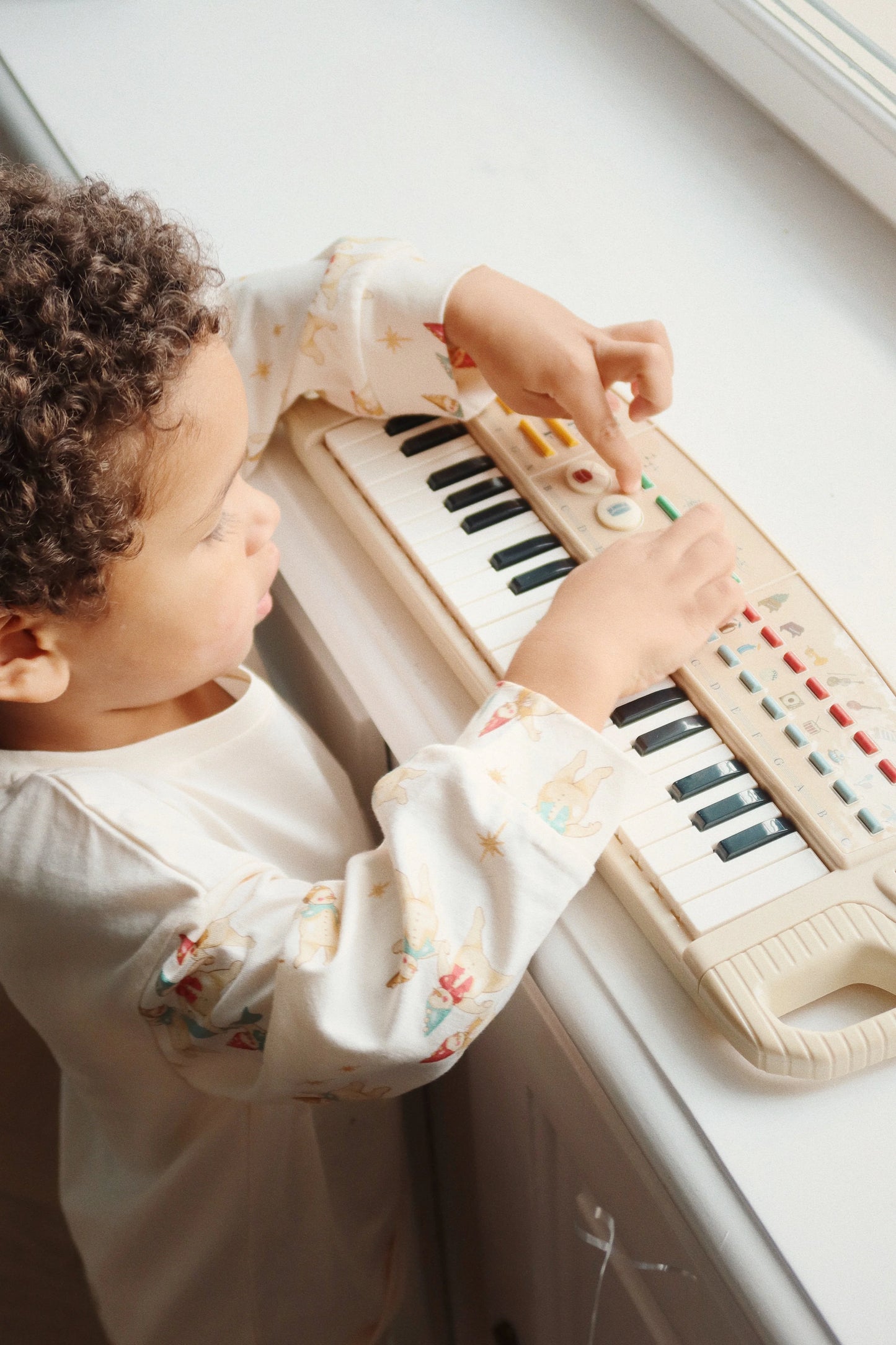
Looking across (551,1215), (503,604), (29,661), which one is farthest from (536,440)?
(551,1215)

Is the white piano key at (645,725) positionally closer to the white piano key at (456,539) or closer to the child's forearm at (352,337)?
the white piano key at (456,539)

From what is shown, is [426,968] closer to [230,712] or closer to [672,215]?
[230,712]

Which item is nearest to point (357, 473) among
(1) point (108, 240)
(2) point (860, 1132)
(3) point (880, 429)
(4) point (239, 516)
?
(4) point (239, 516)

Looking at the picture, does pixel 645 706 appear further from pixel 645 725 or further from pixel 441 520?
pixel 441 520

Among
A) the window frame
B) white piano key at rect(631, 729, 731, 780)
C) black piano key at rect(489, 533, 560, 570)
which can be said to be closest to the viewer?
white piano key at rect(631, 729, 731, 780)

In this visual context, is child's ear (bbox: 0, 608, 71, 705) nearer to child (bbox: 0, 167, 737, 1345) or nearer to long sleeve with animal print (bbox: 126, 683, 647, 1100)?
child (bbox: 0, 167, 737, 1345)

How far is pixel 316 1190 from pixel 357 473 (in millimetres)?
512

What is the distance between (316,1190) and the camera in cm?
82

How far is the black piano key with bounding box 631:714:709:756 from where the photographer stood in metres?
0.57

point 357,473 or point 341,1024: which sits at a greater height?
point 357,473

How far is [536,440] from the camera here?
2.36ft

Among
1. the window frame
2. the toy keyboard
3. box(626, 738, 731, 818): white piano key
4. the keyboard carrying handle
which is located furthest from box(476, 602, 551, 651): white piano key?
the window frame

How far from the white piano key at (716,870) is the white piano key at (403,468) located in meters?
0.31

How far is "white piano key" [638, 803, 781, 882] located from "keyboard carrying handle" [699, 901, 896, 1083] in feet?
0.17
